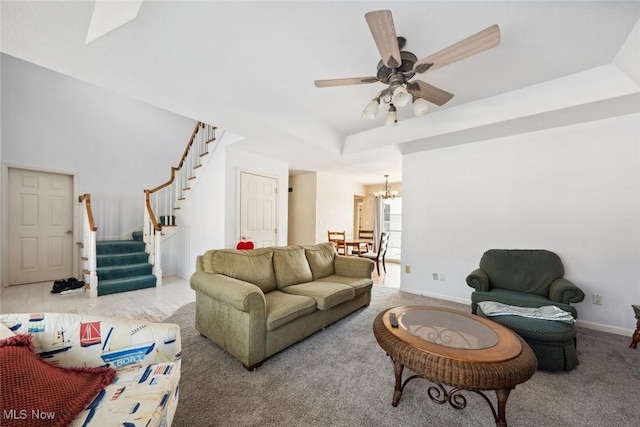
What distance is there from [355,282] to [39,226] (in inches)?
216

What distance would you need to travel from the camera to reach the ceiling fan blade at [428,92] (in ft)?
6.64

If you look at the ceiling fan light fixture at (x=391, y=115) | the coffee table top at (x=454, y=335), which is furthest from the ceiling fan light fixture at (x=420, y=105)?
the coffee table top at (x=454, y=335)

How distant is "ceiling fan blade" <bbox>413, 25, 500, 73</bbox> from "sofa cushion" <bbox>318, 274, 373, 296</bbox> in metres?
2.18

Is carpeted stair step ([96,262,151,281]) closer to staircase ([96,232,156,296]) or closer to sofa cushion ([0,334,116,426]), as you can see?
staircase ([96,232,156,296])

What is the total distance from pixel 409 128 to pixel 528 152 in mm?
1528

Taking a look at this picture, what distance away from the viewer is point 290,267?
2.80m

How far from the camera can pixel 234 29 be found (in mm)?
1872

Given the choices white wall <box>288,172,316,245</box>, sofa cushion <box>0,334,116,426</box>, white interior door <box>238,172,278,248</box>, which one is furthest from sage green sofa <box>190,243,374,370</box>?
white wall <box>288,172,316,245</box>

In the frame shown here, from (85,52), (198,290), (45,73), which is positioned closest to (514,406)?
(198,290)

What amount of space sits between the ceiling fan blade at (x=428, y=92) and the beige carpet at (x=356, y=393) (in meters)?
2.27

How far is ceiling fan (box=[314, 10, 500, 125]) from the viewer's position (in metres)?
1.44

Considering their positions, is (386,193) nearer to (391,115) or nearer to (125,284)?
(391,115)

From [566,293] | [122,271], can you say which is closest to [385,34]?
[566,293]

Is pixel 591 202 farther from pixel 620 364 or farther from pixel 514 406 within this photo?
pixel 514 406
